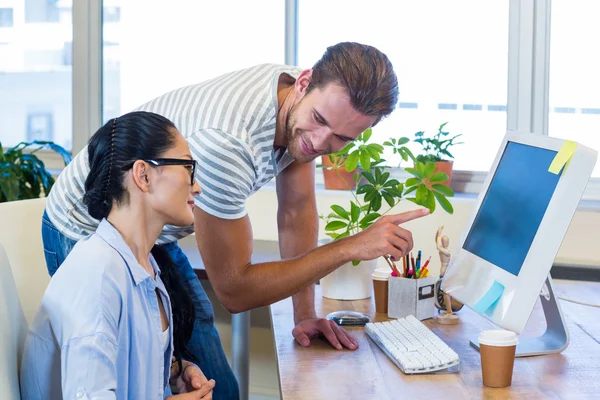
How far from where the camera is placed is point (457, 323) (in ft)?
5.53

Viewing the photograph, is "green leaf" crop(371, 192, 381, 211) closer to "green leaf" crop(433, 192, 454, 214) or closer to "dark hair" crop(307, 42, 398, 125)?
"green leaf" crop(433, 192, 454, 214)

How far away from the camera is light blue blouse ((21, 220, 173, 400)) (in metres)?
1.12

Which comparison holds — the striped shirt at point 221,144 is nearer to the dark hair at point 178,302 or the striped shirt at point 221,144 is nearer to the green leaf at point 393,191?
the dark hair at point 178,302

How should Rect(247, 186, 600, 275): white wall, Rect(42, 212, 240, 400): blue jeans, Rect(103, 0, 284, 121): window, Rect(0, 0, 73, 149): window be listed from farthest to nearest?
1. Rect(0, 0, 73, 149): window
2. Rect(103, 0, 284, 121): window
3. Rect(247, 186, 600, 275): white wall
4. Rect(42, 212, 240, 400): blue jeans

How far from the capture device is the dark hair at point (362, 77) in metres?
1.47

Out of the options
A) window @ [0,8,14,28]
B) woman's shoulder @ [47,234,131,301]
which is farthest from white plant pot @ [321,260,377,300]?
window @ [0,8,14,28]

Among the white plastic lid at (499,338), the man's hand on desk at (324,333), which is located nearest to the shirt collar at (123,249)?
the man's hand on desk at (324,333)

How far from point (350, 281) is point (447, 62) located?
1203 millimetres

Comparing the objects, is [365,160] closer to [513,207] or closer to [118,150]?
[513,207]

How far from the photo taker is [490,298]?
4.58 feet

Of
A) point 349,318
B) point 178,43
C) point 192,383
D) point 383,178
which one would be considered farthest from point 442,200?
point 178,43

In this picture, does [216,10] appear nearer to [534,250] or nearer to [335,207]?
[335,207]

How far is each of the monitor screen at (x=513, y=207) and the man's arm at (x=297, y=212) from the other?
1.50 feet

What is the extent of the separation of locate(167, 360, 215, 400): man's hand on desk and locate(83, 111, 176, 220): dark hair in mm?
370
